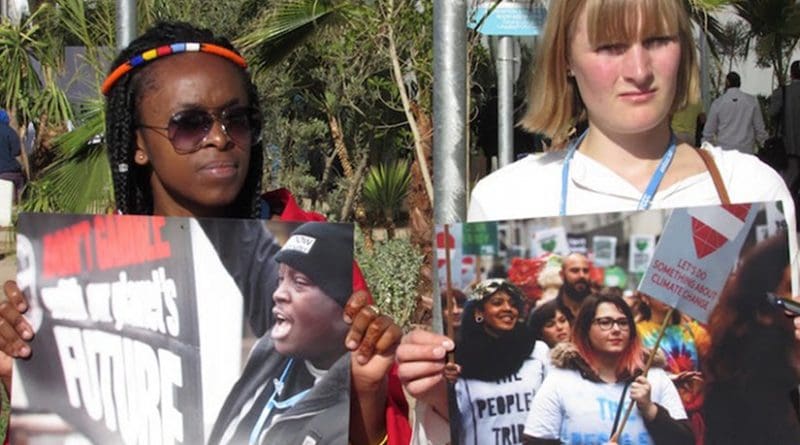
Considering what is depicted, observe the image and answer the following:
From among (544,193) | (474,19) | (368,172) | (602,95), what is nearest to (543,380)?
(544,193)

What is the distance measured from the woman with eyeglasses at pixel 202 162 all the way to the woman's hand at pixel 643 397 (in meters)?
0.49

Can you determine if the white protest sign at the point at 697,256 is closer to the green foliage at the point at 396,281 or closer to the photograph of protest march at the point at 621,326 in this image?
the photograph of protest march at the point at 621,326

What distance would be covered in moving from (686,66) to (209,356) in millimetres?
1077

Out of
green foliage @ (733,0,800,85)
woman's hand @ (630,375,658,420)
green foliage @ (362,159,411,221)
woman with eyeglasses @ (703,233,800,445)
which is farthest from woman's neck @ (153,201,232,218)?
green foliage @ (733,0,800,85)

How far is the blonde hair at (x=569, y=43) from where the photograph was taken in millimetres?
2180

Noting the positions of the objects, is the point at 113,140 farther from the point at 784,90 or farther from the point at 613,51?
the point at 784,90

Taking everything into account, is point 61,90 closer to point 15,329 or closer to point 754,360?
point 15,329

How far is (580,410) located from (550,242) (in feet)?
1.01

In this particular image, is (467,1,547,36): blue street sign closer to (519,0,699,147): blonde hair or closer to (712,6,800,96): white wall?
(519,0,699,147): blonde hair

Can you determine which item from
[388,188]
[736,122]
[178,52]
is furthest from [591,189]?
[736,122]

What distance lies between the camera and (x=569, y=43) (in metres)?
2.32

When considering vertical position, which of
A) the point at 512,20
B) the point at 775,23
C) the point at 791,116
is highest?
the point at 775,23

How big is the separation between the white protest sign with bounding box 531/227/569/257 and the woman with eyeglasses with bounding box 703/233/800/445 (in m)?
0.28

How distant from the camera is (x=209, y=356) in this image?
2266 millimetres
